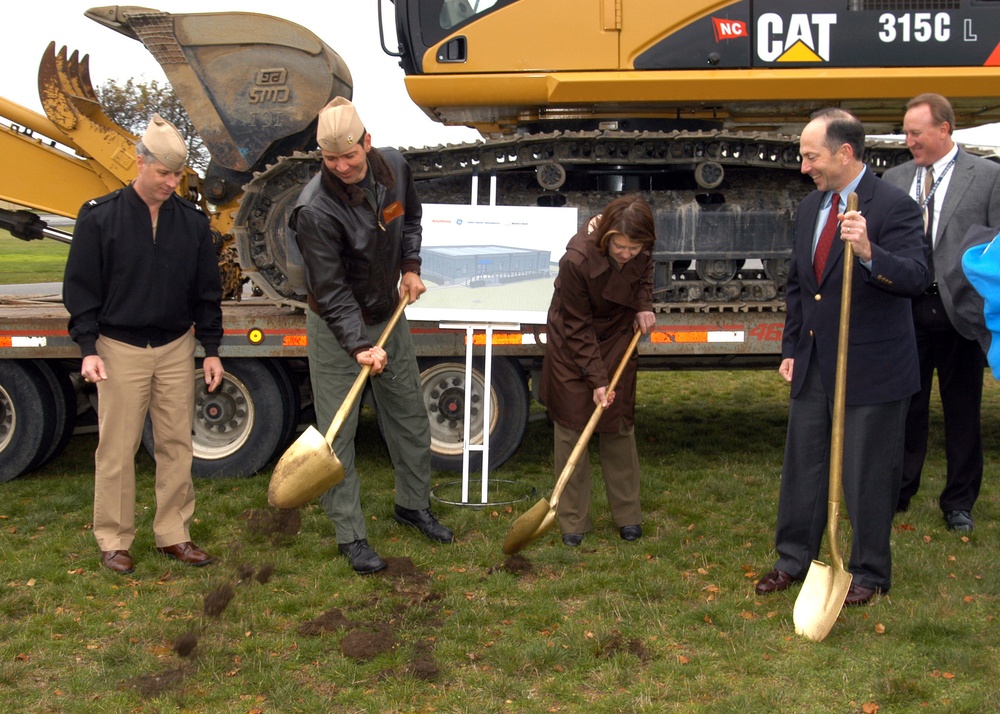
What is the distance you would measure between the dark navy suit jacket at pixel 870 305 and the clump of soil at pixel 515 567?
5.11 ft

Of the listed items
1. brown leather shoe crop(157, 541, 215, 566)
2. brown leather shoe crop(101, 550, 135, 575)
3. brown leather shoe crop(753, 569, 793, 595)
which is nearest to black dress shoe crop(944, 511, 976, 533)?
brown leather shoe crop(753, 569, 793, 595)

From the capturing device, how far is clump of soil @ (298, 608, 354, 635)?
4.48m

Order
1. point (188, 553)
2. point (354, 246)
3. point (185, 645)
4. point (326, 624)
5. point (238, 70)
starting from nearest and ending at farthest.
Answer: point (185, 645)
point (326, 624)
point (354, 246)
point (188, 553)
point (238, 70)

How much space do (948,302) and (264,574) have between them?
3.57m

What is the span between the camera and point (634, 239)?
199 inches

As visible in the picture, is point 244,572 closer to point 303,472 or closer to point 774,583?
point 303,472

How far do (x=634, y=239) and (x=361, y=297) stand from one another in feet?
4.49

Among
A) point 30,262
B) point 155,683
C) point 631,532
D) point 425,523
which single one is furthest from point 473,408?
point 30,262

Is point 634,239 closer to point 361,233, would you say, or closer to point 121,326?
point 361,233

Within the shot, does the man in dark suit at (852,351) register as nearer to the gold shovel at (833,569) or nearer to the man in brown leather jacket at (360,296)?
the gold shovel at (833,569)

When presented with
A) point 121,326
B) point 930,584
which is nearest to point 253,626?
point 121,326

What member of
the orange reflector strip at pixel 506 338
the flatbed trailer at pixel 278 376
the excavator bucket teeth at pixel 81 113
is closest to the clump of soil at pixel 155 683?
the flatbed trailer at pixel 278 376

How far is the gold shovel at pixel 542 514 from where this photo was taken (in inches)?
195

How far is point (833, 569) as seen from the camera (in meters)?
4.34
